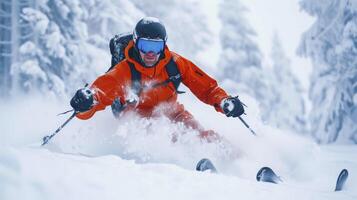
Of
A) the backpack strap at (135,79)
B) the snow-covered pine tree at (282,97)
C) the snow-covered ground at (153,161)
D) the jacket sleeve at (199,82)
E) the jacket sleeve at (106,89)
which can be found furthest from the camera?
the snow-covered pine tree at (282,97)

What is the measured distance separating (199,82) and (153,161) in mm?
1598

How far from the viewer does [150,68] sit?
6.99 m

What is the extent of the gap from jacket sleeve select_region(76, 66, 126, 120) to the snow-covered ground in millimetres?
511

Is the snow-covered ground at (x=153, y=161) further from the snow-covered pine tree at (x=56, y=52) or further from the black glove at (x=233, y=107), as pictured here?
the snow-covered pine tree at (x=56, y=52)

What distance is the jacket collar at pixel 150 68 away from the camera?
691cm

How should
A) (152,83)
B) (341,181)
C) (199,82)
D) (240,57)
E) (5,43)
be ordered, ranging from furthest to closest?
(240,57), (5,43), (199,82), (152,83), (341,181)

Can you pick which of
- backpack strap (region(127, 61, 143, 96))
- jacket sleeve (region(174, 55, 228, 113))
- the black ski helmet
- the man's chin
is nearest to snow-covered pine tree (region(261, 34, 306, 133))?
jacket sleeve (region(174, 55, 228, 113))

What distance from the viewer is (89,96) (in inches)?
241

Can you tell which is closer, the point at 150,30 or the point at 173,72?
the point at 150,30

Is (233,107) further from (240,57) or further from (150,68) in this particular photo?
(240,57)

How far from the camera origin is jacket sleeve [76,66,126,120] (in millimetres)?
6699

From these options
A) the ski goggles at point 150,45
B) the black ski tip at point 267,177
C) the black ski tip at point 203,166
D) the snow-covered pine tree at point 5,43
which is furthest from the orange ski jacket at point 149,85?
the snow-covered pine tree at point 5,43

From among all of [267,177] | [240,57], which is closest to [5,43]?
[240,57]

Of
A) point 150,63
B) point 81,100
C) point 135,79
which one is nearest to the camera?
point 81,100
